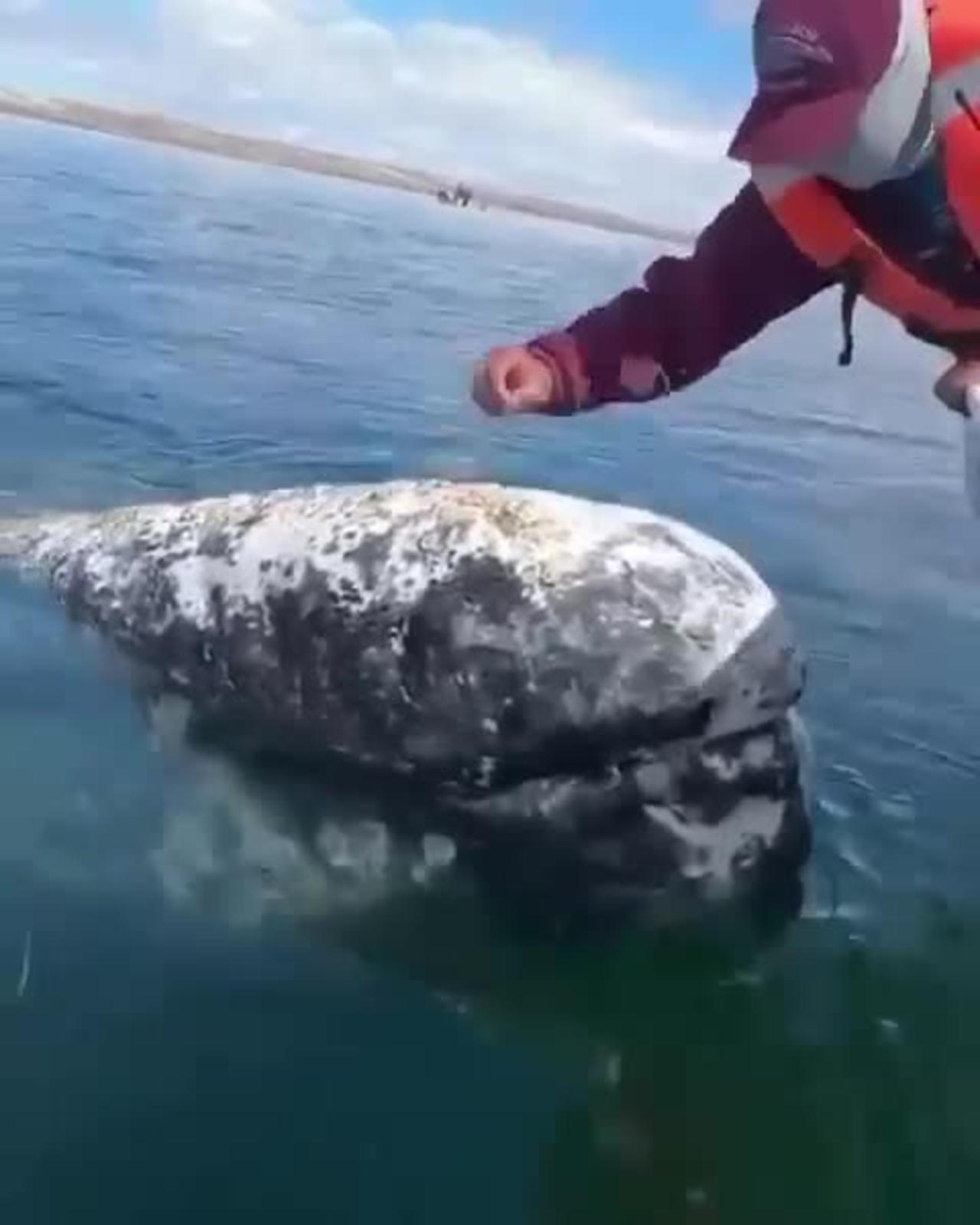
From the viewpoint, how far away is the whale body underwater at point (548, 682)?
15.8ft

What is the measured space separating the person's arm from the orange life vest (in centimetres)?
30

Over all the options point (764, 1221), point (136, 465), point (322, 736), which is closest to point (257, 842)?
point (322, 736)

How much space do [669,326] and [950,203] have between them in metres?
1.03

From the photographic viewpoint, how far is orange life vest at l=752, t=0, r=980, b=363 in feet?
13.6

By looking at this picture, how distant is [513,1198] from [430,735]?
1633 millimetres

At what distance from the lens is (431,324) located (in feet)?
54.6

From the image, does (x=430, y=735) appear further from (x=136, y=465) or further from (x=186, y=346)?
(x=186, y=346)

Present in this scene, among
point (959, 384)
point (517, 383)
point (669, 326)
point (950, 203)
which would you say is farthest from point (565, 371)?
point (950, 203)

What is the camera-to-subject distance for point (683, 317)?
5027 mm

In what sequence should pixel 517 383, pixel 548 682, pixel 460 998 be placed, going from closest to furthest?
pixel 460 998 < pixel 548 682 < pixel 517 383

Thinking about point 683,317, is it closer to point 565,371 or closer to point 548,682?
point 565,371

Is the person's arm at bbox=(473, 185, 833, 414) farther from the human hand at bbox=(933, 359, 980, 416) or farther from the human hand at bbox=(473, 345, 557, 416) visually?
the human hand at bbox=(933, 359, 980, 416)

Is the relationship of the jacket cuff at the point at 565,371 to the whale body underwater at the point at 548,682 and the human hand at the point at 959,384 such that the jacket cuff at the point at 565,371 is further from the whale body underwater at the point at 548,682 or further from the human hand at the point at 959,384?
the human hand at the point at 959,384

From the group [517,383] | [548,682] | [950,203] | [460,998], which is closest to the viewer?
[950,203]
